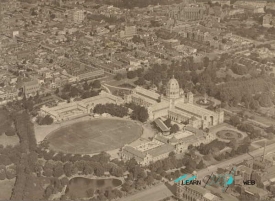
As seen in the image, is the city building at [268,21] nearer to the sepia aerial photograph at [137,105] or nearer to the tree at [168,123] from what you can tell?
the sepia aerial photograph at [137,105]

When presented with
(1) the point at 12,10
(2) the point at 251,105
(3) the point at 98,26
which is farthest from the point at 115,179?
(1) the point at 12,10

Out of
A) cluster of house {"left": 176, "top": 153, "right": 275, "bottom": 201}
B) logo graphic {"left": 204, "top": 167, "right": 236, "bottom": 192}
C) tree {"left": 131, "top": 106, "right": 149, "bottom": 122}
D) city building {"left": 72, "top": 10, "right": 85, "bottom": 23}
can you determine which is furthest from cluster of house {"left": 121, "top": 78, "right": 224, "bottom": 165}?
city building {"left": 72, "top": 10, "right": 85, "bottom": 23}

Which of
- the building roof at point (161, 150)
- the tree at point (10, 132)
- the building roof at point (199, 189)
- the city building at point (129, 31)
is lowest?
the tree at point (10, 132)

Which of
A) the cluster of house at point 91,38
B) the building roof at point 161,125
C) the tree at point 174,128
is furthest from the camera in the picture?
the cluster of house at point 91,38

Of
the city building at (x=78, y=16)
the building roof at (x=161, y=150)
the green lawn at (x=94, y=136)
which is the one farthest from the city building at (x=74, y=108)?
the city building at (x=78, y=16)

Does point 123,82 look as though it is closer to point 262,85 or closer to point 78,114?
point 78,114

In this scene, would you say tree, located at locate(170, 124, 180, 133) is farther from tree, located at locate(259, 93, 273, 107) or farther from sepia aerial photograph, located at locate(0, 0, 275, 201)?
tree, located at locate(259, 93, 273, 107)
